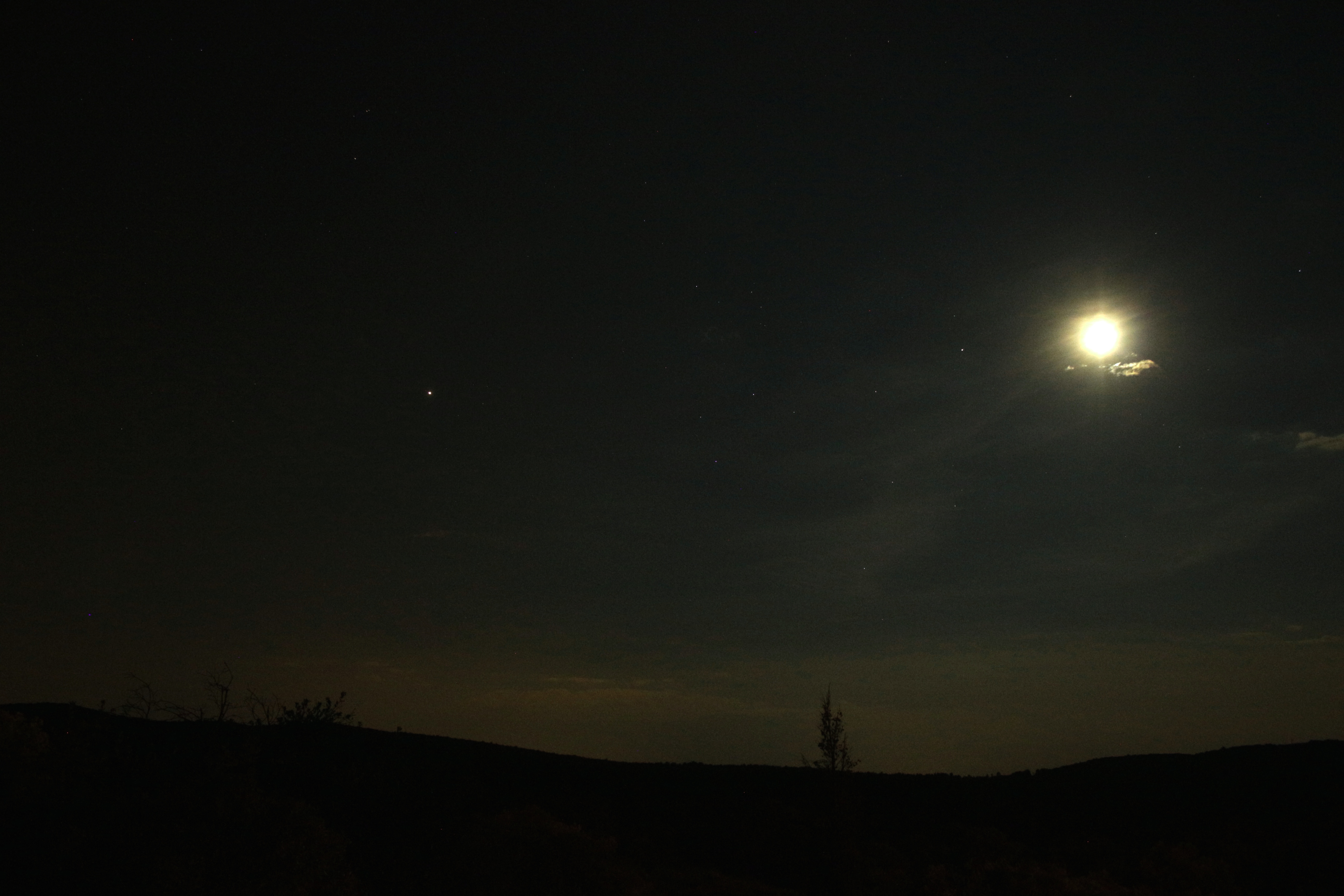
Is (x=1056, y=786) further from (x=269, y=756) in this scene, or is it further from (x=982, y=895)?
(x=269, y=756)

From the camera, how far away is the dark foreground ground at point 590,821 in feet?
66.6

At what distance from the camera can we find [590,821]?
37531mm

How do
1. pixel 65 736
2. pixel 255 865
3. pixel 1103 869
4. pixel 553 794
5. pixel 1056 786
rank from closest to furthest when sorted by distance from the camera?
pixel 255 865
pixel 65 736
pixel 1103 869
pixel 553 794
pixel 1056 786

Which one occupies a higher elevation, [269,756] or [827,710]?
[827,710]

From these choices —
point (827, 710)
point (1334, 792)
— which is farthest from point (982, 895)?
point (827, 710)

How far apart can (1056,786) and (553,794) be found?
29.5m

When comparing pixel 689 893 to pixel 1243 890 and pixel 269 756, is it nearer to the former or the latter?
pixel 269 756

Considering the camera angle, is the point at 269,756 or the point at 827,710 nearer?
the point at 269,756

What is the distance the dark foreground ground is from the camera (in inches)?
800

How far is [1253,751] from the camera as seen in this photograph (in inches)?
2005

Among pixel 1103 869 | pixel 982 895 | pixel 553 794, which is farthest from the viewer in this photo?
pixel 553 794

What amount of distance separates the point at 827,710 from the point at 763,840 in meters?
26.0

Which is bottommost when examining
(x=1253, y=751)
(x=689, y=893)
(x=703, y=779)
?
(x=689, y=893)

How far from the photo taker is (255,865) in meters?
19.7
